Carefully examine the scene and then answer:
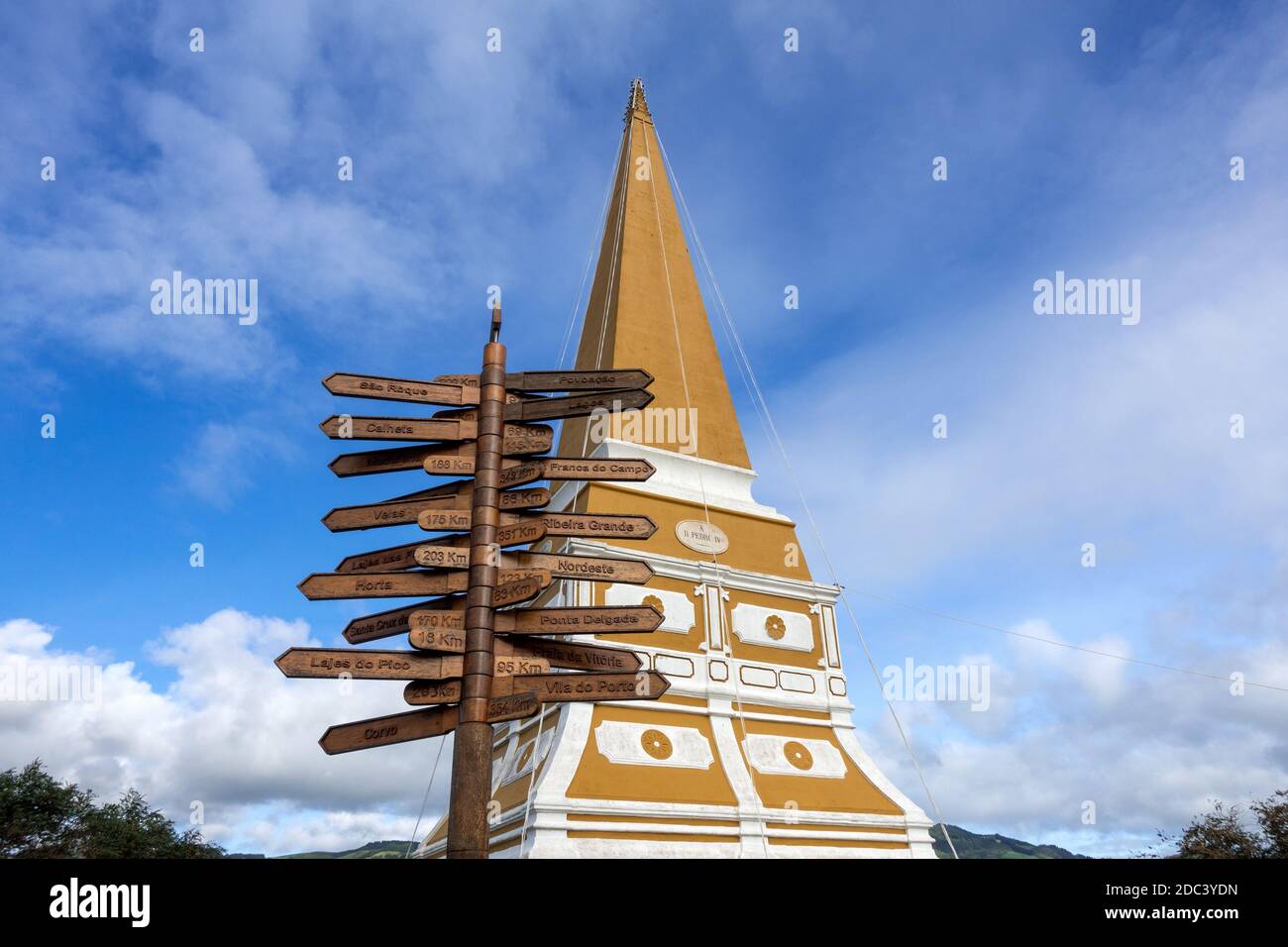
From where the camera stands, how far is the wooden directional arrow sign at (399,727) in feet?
19.9

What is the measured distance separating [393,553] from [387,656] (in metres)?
0.88

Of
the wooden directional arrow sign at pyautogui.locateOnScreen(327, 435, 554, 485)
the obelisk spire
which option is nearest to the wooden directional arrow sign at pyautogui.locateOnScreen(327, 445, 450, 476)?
the wooden directional arrow sign at pyautogui.locateOnScreen(327, 435, 554, 485)

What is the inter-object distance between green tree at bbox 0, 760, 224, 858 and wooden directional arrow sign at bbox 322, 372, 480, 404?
32.9 meters

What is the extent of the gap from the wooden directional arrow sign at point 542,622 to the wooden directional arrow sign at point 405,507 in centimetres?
86

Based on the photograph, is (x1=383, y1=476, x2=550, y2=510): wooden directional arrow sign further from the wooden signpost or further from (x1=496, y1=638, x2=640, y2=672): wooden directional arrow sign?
(x1=496, y1=638, x2=640, y2=672): wooden directional arrow sign

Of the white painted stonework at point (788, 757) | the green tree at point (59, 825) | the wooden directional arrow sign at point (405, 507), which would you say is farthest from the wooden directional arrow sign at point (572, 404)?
the green tree at point (59, 825)

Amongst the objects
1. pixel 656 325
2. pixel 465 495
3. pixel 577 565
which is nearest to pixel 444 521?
pixel 465 495

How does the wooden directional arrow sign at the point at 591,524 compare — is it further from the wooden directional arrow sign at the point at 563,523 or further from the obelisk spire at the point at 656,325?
the obelisk spire at the point at 656,325

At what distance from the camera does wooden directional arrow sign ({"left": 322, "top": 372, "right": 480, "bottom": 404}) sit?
274 inches

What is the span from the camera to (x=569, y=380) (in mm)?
7289
